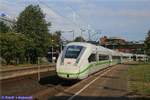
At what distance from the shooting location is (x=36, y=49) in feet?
307

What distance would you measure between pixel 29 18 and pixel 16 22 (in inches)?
131

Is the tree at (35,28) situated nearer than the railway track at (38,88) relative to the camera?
No

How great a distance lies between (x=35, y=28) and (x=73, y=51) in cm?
6785

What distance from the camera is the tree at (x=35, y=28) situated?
94.1 m

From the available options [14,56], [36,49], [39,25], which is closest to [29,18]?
[39,25]

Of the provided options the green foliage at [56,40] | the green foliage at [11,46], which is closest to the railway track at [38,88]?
the green foliage at [11,46]

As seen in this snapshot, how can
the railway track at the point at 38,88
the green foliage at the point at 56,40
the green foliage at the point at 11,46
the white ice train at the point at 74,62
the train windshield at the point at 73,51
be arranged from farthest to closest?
the green foliage at the point at 56,40
the green foliage at the point at 11,46
the train windshield at the point at 73,51
the white ice train at the point at 74,62
the railway track at the point at 38,88

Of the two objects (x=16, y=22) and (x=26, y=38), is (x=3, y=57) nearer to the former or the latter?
(x=26, y=38)

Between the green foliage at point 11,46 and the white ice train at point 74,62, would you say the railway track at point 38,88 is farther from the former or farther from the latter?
the green foliage at point 11,46

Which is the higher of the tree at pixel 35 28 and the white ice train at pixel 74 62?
the tree at pixel 35 28

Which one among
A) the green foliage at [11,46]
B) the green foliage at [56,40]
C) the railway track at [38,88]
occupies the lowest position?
the railway track at [38,88]

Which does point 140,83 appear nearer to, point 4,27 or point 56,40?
point 4,27

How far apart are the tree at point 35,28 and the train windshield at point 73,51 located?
62174mm

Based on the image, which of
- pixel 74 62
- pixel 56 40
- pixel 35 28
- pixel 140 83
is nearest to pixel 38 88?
pixel 74 62
